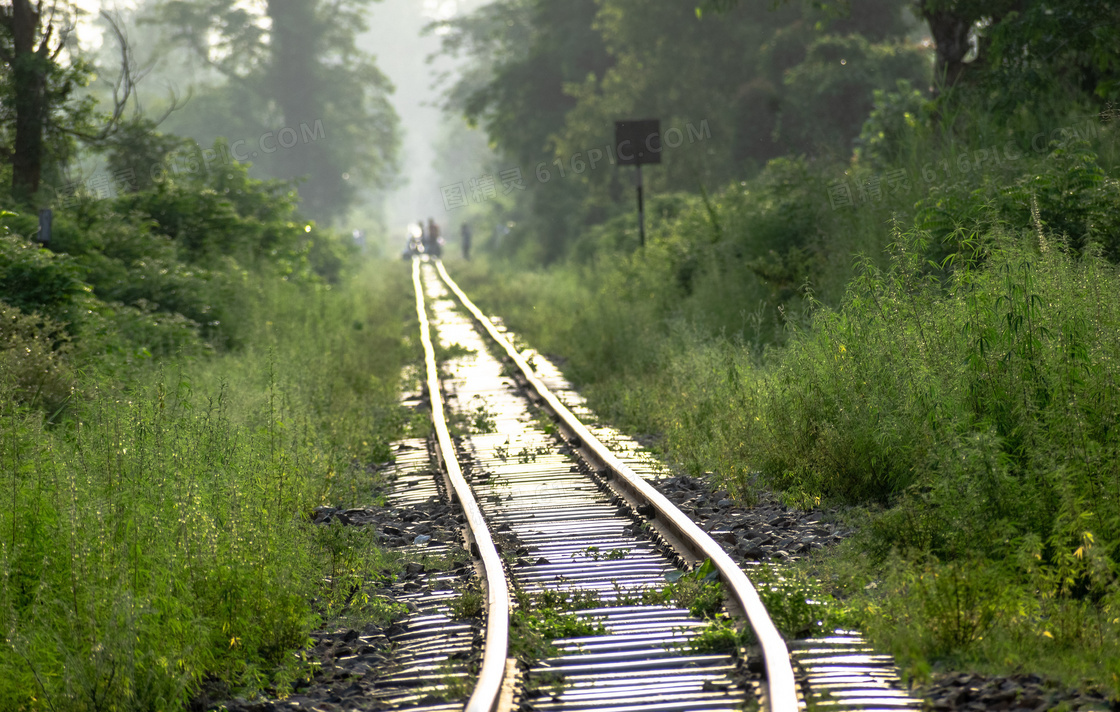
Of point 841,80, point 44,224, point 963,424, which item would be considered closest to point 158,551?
point 963,424

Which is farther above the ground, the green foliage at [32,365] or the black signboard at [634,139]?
the black signboard at [634,139]

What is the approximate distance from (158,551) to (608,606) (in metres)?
2.53

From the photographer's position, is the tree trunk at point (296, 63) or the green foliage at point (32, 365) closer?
the green foliage at point (32, 365)

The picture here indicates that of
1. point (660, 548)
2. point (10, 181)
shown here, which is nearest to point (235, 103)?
point (10, 181)

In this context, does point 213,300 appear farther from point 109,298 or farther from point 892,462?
point 892,462

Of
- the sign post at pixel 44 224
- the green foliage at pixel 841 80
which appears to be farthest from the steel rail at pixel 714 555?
the green foliage at pixel 841 80

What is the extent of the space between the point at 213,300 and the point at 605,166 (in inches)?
791

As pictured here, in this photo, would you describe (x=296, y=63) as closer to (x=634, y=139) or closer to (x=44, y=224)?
(x=634, y=139)

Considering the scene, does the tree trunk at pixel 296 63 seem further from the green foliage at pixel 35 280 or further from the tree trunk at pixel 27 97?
the green foliage at pixel 35 280

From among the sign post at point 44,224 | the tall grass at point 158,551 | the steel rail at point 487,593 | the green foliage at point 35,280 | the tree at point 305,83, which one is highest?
the tree at point 305,83

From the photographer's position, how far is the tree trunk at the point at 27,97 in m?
16.5

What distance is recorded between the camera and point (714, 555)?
20.0 feet

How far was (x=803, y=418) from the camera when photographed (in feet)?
26.9

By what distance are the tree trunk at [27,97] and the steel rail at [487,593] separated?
10.1 m
